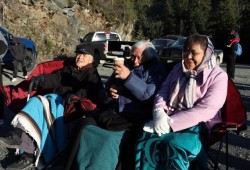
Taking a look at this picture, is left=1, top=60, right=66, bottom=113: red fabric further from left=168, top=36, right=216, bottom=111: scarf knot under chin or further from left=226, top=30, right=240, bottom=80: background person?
left=226, top=30, right=240, bottom=80: background person

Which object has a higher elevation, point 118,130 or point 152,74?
point 152,74

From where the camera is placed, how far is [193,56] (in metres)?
3.32

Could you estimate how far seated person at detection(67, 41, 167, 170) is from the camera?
10.4 ft

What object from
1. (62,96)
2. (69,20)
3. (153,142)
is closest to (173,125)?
(153,142)

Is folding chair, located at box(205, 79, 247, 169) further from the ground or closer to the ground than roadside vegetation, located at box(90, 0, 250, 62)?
closer to the ground

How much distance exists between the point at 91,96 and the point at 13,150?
132cm

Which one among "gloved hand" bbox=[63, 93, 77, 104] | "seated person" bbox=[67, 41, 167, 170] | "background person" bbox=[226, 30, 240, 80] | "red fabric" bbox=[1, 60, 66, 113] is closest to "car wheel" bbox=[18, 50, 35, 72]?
"background person" bbox=[226, 30, 240, 80]

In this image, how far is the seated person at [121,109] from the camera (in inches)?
124

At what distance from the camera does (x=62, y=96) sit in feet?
14.2

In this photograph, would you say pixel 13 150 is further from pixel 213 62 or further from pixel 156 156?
pixel 213 62

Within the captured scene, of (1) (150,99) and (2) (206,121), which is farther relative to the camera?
(1) (150,99)

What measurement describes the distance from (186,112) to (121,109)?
2.32ft

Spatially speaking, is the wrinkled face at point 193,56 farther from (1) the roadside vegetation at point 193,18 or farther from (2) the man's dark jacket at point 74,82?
(1) the roadside vegetation at point 193,18

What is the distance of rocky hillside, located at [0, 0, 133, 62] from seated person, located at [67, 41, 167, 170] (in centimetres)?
1515
